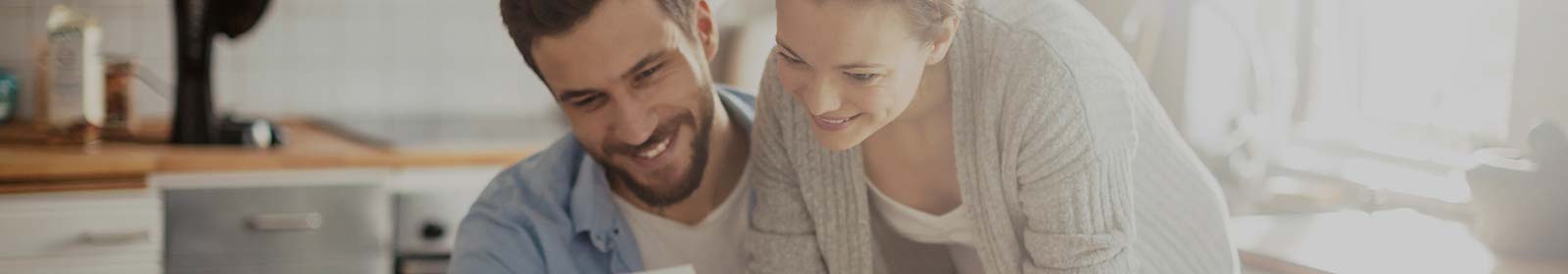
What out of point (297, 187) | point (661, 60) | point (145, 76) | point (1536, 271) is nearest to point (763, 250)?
point (661, 60)

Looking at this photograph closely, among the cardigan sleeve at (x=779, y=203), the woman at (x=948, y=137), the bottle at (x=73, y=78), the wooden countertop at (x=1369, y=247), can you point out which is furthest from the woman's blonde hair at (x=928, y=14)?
the bottle at (x=73, y=78)

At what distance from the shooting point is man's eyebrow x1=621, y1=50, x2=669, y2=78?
0.64 metres

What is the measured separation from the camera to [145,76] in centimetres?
154

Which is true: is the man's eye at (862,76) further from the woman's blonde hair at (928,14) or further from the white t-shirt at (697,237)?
the white t-shirt at (697,237)

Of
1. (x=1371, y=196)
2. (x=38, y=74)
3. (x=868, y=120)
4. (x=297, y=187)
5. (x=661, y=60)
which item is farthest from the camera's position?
(x=38, y=74)

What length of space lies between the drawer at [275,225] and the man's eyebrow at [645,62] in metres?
0.73

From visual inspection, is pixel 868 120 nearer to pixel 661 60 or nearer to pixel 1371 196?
pixel 661 60

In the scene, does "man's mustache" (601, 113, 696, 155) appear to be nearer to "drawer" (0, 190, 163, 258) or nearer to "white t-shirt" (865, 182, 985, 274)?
"white t-shirt" (865, 182, 985, 274)

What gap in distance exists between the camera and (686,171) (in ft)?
2.28

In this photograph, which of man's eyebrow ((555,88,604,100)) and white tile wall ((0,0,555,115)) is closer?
man's eyebrow ((555,88,604,100))

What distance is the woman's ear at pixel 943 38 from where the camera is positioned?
1.74 ft

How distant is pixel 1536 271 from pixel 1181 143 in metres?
0.27

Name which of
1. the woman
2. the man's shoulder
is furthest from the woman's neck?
the man's shoulder

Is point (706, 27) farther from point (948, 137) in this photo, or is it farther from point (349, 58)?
point (349, 58)
